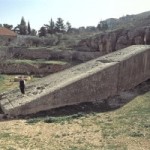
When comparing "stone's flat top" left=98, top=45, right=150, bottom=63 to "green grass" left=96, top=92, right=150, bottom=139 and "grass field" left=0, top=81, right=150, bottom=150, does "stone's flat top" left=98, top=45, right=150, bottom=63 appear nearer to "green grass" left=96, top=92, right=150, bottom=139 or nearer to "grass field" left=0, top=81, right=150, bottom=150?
"green grass" left=96, top=92, right=150, bottom=139

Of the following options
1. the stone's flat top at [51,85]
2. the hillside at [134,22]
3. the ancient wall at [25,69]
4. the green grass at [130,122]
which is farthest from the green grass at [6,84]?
the hillside at [134,22]

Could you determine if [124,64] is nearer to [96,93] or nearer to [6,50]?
[96,93]

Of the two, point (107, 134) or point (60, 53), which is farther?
point (60, 53)

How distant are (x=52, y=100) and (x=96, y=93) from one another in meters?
1.93

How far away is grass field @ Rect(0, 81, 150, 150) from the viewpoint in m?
8.80

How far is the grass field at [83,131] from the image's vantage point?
880 centimetres

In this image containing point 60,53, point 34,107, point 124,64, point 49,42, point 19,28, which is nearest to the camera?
point 34,107

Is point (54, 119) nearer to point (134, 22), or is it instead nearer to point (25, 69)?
point (25, 69)

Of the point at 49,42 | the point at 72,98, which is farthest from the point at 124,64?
the point at 49,42

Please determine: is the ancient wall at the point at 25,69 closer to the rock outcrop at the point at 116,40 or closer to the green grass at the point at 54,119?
the rock outcrop at the point at 116,40

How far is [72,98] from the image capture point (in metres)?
13.0

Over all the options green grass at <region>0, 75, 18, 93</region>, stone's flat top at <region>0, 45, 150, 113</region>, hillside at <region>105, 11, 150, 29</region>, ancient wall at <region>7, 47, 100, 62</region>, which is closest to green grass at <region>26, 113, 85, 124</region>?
stone's flat top at <region>0, 45, 150, 113</region>

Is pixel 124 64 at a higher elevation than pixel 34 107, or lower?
higher

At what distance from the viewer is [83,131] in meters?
10.1
